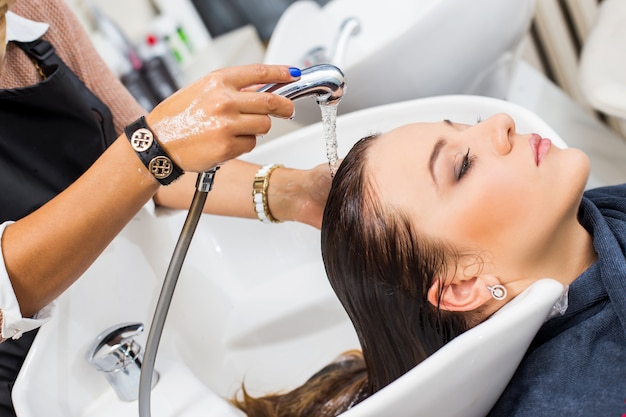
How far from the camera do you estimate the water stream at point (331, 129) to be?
0.94 metres

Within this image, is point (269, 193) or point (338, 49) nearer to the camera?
point (269, 193)

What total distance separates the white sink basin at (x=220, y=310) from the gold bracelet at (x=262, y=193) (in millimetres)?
112

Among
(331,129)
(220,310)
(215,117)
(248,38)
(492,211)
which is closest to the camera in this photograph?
(215,117)

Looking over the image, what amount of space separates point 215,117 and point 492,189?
40 centimetres

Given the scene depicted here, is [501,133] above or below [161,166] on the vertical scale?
below

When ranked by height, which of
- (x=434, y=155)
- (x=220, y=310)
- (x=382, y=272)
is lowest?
(x=220, y=310)

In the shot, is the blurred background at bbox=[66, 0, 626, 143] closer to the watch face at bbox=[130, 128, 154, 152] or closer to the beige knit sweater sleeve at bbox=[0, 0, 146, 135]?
the beige knit sweater sleeve at bbox=[0, 0, 146, 135]

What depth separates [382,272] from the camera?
92 cm

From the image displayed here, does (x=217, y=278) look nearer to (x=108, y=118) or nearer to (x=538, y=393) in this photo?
(x=108, y=118)

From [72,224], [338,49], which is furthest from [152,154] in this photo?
[338,49]

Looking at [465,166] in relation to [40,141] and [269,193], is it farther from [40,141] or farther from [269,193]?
[40,141]

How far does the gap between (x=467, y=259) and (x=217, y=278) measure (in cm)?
57

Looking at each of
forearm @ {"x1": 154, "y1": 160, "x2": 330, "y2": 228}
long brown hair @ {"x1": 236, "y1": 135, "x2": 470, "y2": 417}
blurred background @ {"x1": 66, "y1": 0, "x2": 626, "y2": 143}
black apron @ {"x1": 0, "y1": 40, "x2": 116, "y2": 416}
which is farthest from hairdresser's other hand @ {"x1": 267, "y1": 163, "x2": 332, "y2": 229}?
blurred background @ {"x1": 66, "y1": 0, "x2": 626, "y2": 143}

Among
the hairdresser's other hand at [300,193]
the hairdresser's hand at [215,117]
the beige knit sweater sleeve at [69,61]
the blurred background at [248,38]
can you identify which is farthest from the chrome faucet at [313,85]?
the blurred background at [248,38]
